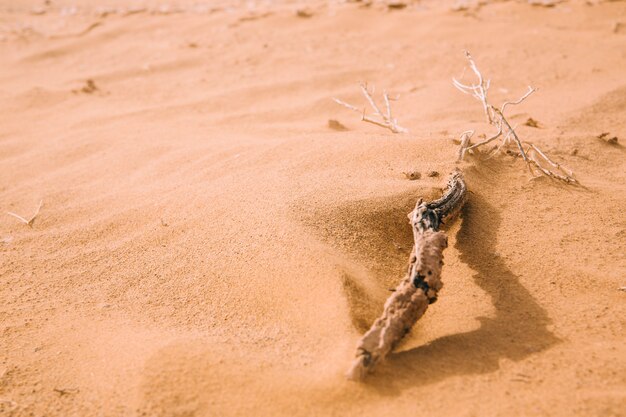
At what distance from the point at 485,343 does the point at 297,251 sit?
A: 557mm

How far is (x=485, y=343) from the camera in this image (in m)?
1.30

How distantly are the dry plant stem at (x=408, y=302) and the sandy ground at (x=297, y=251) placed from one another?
6 cm

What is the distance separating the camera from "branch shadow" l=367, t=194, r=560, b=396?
1.21 metres

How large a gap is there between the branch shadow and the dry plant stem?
0.05m

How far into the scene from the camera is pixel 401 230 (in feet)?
5.59

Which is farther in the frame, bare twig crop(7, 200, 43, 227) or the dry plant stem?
bare twig crop(7, 200, 43, 227)

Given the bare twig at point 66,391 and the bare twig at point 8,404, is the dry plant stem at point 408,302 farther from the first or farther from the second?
the bare twig at point 8,404

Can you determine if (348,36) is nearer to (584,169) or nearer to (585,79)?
(585,79)

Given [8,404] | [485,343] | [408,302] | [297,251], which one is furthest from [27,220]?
[485,343]

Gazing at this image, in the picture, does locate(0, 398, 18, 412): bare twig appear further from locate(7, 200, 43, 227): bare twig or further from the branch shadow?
locate(7, 200, 43, 227): bare twig

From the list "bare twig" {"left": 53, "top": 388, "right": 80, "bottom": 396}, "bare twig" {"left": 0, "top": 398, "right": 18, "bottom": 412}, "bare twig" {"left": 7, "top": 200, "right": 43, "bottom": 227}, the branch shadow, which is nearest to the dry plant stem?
the branch shadow

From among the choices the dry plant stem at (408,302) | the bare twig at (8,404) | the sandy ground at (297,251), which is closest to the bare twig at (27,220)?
the sandy ground at (297,251)

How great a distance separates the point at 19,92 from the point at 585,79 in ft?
11.8

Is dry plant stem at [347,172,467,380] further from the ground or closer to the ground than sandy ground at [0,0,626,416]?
further from the ground
